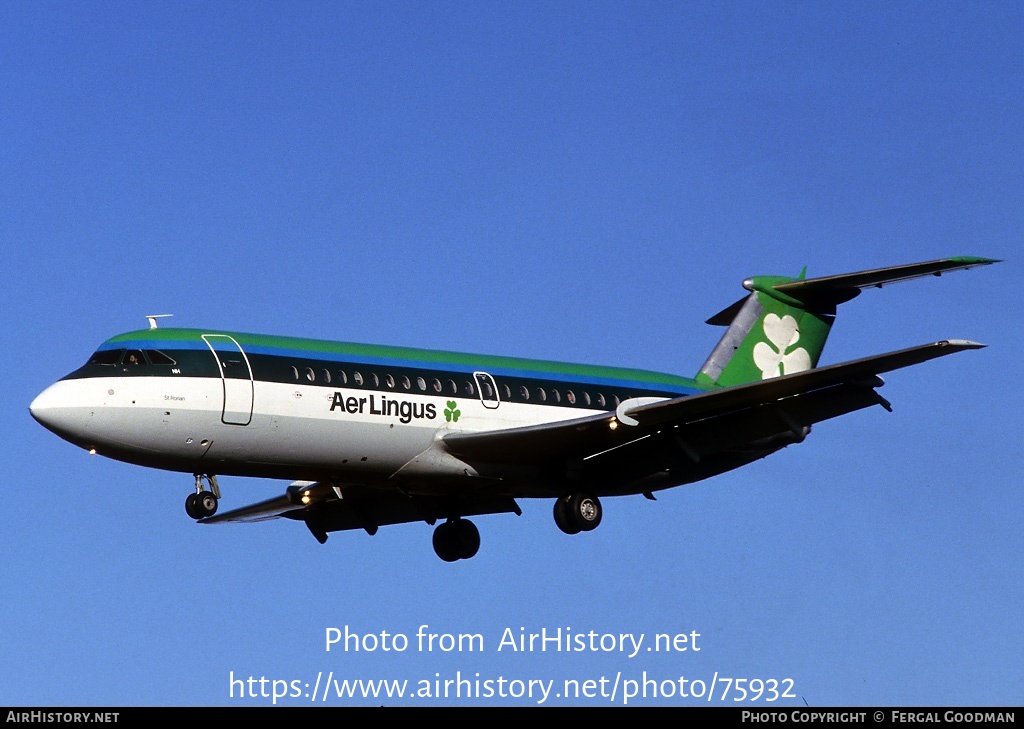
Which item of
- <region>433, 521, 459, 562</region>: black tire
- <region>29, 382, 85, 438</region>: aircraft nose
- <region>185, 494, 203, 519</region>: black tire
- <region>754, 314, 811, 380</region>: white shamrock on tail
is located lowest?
<region>185, 494, 203, 519</region>: black tire

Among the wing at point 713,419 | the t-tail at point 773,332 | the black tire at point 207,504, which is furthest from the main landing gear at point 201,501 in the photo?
the t-tail at point 773,332

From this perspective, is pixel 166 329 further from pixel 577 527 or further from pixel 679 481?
pixel 679 481

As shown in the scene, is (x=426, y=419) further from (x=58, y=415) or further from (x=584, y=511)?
(x=58, y=415)

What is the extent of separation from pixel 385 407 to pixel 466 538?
6692mm

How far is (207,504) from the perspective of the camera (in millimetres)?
33969

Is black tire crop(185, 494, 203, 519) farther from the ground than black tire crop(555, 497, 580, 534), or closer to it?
closer to it

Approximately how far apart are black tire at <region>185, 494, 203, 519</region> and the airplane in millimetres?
36

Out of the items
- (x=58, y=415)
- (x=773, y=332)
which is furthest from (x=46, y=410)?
(x=773, y=332)

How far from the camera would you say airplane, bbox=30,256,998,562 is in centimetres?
3347

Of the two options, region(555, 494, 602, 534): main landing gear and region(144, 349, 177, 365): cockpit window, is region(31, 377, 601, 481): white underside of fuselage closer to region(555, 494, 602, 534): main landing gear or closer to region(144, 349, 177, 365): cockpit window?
region(144, 349, 177, 365): cockpit window

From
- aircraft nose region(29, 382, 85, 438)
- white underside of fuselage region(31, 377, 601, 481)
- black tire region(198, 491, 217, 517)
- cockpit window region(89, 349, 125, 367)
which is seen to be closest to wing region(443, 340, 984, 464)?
white underside of fuselage region(31, 377, 601, 481)

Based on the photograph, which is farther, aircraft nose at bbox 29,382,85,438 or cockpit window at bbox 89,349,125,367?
cockpit window at bbox 89,349,125,367

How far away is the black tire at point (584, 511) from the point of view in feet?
126

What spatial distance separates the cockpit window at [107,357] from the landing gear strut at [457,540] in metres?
10.5
